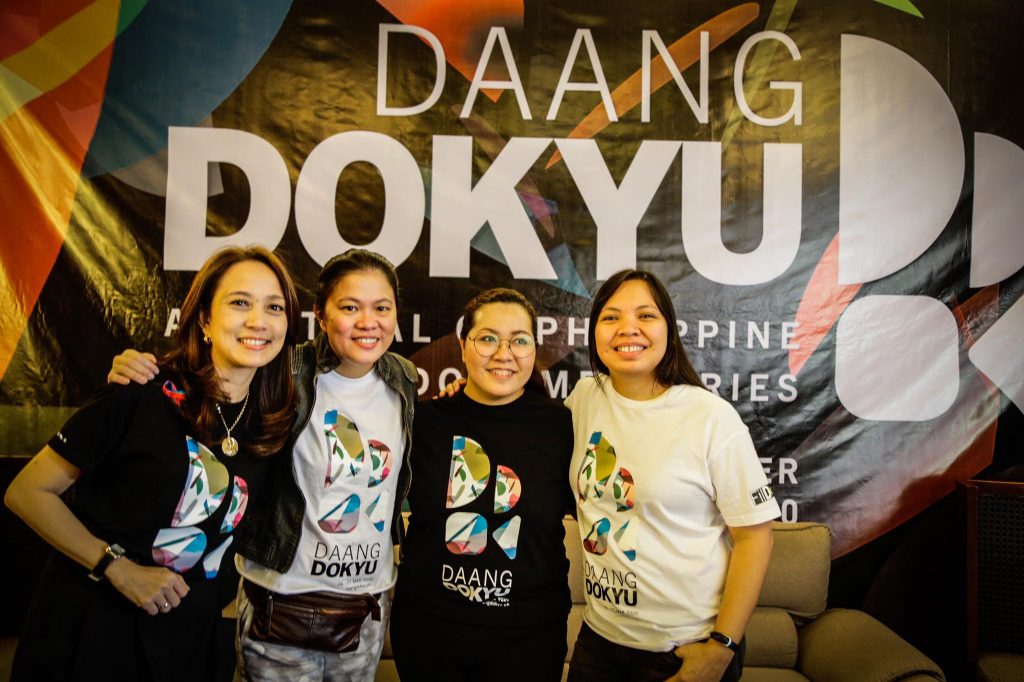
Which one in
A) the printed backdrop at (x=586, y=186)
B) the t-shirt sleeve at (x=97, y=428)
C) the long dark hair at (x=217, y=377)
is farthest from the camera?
the printed backdrop at (x=586, y=186)

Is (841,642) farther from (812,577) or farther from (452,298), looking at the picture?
(452,298)

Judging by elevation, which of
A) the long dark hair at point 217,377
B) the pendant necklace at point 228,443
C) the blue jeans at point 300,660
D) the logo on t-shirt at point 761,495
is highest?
the long dark hair at point 217,377

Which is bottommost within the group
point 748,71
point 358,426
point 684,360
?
point 358,426

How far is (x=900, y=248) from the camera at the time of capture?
3131 mm

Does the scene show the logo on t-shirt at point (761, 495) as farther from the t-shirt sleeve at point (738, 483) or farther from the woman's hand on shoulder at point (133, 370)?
the woman's hand on shoulder at point (133, 370)

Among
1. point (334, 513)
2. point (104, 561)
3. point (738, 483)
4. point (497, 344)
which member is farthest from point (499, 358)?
point (104, 561)

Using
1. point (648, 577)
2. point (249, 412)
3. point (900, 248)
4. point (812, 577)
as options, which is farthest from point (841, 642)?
point (249, 412)

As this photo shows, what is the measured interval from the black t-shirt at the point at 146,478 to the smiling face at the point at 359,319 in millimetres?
423

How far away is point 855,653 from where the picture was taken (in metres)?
2.54

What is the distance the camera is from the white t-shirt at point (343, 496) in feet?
5.98

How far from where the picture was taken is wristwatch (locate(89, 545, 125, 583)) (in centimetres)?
156

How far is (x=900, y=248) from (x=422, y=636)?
8.62 feet

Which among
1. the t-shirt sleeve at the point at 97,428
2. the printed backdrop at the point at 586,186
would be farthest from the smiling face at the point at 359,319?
the printed backdrop at the point at 586,186

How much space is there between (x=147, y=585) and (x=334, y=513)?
448 mm
